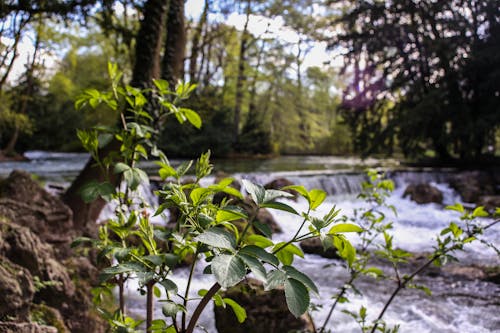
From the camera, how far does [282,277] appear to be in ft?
2.20

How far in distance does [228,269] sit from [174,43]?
538cm

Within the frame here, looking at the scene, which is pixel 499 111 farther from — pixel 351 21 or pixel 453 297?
pixel 453 297

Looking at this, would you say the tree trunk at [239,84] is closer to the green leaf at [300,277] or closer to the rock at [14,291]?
the rock at [14,291]

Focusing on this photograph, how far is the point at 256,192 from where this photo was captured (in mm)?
760

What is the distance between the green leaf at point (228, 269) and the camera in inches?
23.0

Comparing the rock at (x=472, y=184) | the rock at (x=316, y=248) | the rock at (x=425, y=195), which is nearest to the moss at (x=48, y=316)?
the rock at (x=316, y=248)

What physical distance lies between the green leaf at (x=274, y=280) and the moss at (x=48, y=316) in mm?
1818

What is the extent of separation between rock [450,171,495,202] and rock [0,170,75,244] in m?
10.6

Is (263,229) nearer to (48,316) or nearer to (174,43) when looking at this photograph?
(48,316)

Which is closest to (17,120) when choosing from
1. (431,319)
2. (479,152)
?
(431,319)

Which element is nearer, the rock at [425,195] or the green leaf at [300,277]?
the green leaf at [300,277]

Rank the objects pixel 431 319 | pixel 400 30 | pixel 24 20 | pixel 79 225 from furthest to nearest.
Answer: pixel 400 30, pixel 24 20, pixel 79 225, pixel 431 319

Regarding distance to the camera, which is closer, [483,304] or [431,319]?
[431,319]

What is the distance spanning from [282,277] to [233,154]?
20.6 meters
